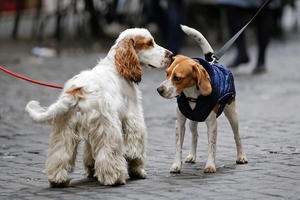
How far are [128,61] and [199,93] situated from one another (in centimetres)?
61

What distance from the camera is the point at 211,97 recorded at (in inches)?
237

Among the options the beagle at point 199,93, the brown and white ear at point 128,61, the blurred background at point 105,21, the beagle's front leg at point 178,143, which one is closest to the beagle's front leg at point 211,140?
the beagle at point 199,93

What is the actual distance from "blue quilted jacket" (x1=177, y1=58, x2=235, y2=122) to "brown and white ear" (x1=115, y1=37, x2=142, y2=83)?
18.4 inches

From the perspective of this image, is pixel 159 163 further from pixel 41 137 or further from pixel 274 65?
pixel 274 65

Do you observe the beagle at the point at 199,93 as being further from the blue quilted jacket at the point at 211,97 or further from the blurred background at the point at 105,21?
the blurred background at the point at 105,21

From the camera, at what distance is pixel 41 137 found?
8297 millimetres

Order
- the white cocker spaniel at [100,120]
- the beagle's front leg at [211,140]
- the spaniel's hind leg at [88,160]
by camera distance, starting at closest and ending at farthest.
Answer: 1. the white cocker spaniel at [100,120]
2. the spaniel's hind leg at [88,160]
3. the beagle's front leg at [211,140]

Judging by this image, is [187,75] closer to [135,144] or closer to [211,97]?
[211,97]

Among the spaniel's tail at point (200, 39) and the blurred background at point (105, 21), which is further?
the blurred background at point (105, 21)

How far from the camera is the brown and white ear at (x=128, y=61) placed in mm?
5816

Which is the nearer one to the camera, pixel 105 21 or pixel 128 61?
pixel 128 61

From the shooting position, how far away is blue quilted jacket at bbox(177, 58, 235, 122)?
6020 mm

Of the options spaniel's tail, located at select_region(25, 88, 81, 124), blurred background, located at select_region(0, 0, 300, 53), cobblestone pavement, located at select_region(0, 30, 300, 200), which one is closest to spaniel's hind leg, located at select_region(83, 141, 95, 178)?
cobblestone pavement, located at select_region(0, 30, 300, 200)

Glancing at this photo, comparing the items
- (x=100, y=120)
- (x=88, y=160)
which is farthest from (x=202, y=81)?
(x=88, y=160)
